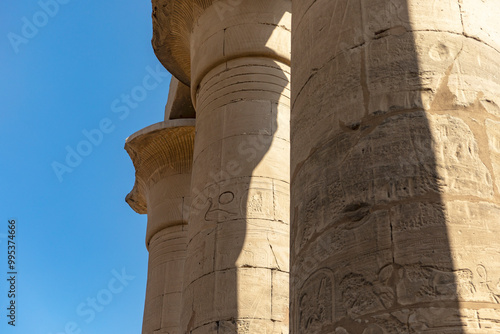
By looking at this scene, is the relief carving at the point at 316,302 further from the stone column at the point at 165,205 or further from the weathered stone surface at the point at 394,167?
the stone column at the point at 165,205

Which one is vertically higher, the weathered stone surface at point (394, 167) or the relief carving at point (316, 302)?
the weathered stone surface at point (394, 167)

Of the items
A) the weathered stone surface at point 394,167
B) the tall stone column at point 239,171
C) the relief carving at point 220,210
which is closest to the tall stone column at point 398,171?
the weathered stone surface at point 394,167

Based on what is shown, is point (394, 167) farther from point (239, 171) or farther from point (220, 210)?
point (239, 171)

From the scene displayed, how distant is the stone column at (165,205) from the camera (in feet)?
42.8

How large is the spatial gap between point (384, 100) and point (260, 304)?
14.9 ft

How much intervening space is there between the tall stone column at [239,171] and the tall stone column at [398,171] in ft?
12.8

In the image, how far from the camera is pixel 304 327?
11.5 feet

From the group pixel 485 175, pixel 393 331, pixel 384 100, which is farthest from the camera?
pixel 384 100

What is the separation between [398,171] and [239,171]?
5.27 m

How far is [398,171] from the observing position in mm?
3486

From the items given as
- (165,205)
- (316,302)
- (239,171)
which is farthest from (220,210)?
(165,205)

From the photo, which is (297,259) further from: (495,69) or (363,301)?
(495,69)

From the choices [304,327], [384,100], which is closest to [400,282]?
[304,327]

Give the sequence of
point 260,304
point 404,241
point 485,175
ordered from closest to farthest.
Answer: point 404,241, point 485,175, point 260,304
